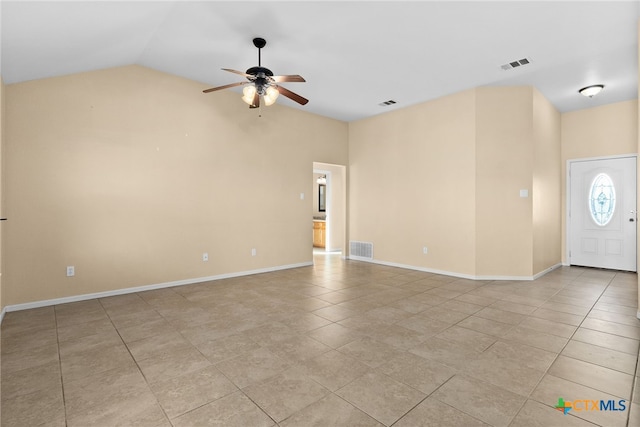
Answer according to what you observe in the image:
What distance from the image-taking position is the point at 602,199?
6.04 metres

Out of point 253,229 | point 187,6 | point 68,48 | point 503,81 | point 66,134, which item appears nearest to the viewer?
point 187,6

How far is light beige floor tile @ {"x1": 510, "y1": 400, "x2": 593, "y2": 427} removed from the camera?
1.71 metres

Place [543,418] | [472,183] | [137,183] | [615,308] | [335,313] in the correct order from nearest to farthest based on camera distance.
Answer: [543,418] < [335,313] < [615,308] < [137,183] < [472,183]

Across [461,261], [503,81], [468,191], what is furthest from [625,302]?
[503,81]

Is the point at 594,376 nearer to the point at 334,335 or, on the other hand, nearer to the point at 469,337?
→ the point at 469,337

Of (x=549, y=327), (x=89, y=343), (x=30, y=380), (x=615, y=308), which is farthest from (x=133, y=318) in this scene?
(x=615, y=308)

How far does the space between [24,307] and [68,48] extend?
304 centimetres

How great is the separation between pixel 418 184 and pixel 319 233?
396cm

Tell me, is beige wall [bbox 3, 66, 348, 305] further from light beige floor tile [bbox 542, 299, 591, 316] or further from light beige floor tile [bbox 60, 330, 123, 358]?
light beige floor tile [bbox 542, 299, 591, 316]

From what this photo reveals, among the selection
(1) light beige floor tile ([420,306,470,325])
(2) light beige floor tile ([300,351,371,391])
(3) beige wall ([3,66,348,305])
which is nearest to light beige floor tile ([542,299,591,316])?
(1) light beige floor tile ([420,306,470,325])

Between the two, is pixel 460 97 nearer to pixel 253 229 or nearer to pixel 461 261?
pixel 461 261

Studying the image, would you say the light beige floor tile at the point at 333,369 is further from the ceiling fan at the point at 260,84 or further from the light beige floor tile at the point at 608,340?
the ceiling fan at the point at 260,84

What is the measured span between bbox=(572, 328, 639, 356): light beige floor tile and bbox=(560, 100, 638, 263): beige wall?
440cm

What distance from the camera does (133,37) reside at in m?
3.53
